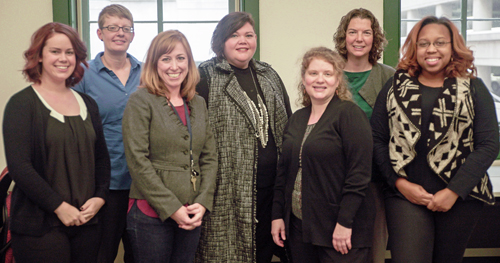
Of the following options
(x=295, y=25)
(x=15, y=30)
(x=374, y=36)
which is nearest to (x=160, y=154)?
(x=374, y=36)

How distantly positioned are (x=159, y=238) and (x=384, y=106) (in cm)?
119

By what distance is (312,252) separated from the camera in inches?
75.2

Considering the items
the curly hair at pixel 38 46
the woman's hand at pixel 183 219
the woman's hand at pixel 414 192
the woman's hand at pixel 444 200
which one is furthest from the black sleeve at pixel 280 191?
the curly hair at pixel 38 46

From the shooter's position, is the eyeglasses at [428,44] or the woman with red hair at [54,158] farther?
the eyeglasses at [428,44]

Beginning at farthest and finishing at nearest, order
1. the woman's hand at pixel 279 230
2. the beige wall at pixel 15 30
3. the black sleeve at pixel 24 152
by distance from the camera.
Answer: the beige wall at pixel 15 30
the woman's hand at pixel 279 230
the black sleeve at pixel 24 152

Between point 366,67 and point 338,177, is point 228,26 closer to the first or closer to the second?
point 366,67

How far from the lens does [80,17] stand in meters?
3.12

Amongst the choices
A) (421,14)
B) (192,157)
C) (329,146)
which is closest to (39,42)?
(192,157)

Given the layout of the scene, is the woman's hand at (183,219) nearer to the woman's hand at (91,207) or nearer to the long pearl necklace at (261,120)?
the woman's hand at (91,207)

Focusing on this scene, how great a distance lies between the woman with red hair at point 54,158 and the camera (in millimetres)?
1649

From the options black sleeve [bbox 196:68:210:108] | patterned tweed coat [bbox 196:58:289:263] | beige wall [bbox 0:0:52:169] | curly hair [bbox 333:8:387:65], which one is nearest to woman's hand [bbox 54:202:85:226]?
patterned tweed coat [bbox 196:58:289:263]

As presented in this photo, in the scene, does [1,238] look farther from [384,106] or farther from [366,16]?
[366,16]

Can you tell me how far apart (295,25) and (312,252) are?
1.81 metres

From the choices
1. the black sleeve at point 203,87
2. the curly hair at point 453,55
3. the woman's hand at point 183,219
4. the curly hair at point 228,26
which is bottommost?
the woman's hand at point 183,219
